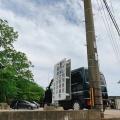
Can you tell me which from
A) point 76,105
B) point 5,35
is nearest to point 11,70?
point 5,35

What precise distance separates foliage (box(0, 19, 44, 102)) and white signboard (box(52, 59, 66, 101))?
25.5 meters

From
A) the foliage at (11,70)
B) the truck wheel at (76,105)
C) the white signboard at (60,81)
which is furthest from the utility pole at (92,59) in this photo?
the foliage at (11,70)

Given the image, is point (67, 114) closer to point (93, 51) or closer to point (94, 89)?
point (94, 89)

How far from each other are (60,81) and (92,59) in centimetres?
132

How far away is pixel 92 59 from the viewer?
24.3 ft

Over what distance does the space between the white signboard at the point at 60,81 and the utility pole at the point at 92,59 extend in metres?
0.86

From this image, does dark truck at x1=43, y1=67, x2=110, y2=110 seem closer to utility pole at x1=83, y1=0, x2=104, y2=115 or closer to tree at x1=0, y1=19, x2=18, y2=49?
utility pole at x1=83, y1=0, x2=104, y2=115

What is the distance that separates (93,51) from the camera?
7.54m

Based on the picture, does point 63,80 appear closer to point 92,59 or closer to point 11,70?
point 92,59

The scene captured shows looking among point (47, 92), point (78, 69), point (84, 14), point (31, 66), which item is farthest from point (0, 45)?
point (84, 14)

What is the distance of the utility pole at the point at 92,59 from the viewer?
23.3 feet

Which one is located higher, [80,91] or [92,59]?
[92,59]

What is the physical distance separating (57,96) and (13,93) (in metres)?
32.3

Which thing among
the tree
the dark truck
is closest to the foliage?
the tree
